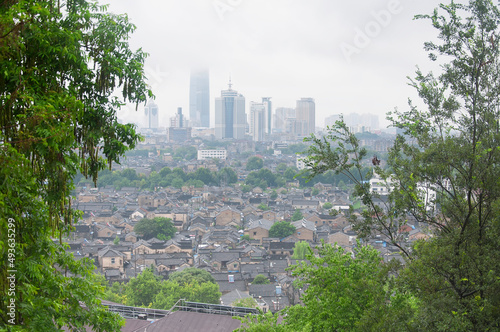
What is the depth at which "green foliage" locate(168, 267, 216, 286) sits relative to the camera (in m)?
12.8

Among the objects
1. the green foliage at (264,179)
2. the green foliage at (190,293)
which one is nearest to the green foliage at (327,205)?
the green foliage at (264,179)

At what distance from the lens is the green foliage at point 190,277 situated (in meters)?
12.8

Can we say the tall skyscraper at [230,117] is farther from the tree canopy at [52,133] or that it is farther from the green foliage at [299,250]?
the tree canopy at [52,133]

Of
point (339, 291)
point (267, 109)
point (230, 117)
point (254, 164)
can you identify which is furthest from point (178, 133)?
point (339, 291)

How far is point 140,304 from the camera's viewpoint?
11.9m

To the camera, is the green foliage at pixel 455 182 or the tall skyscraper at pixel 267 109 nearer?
the green foliage at pixel 455 182

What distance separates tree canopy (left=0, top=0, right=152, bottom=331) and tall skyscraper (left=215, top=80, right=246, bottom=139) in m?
76.0

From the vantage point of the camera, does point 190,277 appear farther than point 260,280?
No

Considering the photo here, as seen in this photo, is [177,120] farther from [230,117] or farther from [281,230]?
[281,230]

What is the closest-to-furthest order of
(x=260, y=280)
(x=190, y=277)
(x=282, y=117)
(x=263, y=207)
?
(x=190, y=277)
(x=260, y=280)
(x=263, y=207)
(x=282, y=117)

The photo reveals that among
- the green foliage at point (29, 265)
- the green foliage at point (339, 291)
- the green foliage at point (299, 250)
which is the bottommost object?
the green foliage at point (299, 250)

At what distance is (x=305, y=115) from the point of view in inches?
3024

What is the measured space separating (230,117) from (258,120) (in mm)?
5217

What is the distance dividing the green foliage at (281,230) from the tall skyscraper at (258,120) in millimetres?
58293
